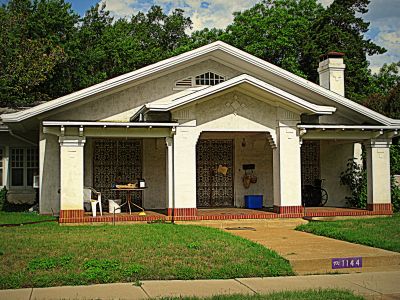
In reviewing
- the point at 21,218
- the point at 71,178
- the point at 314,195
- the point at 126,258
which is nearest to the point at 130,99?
the point at 71,178

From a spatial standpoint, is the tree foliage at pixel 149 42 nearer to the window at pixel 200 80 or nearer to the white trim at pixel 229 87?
the window at pixel 200 80

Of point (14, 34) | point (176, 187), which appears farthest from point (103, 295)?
point (14, 34)

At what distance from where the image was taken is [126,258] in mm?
10336

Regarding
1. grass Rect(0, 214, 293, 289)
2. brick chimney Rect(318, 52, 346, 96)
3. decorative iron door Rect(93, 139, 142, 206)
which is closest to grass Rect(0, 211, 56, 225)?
decorative iron door Rect(93, 139, 142, 206)

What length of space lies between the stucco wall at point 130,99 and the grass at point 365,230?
6.16 m

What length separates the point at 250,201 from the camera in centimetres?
2017

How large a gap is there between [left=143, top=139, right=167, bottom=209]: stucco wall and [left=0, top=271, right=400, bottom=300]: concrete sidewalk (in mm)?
10408

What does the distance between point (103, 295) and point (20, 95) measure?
2382cm

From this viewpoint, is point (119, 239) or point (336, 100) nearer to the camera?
point (119, 239)

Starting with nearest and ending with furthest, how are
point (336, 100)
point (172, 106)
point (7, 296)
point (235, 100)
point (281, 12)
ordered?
point (7, 296) → point (172, 106) → point (235, 100) → point (336, 100) → point (281, 12)

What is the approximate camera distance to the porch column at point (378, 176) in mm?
18672

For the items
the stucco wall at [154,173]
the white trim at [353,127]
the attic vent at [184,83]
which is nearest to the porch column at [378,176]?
the white trim at [353,127]

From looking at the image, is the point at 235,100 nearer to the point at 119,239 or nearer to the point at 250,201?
the point at 250,201

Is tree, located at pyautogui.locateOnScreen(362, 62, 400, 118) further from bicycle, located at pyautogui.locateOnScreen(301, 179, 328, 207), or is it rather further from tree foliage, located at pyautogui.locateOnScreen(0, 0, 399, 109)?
bicycle, located at pyautogui.locateOnScreen(301, 179, 328, 207)
